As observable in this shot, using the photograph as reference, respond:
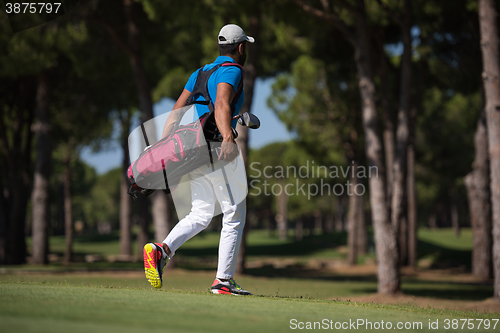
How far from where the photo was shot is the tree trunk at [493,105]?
8375 millimetres

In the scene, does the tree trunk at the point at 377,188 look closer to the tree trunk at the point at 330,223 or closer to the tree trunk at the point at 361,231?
the tree trunk at the point at 361,231

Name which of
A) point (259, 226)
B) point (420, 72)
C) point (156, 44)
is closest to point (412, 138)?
point (420, 72)

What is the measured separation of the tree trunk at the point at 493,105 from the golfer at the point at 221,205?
19.1ft

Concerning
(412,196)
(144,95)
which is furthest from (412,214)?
(144,95)

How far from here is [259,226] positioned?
310 feet

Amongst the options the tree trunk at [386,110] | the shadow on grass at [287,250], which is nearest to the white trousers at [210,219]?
the tree trunk at [386,110]

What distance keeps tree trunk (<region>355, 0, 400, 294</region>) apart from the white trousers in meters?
6.43

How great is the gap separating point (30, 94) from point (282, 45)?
9.80 metres

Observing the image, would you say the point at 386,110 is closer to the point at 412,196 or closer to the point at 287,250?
the point at 412,196

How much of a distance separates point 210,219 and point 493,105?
640 cm

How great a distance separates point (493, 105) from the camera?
27.9 ft

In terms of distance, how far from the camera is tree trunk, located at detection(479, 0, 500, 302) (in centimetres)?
838

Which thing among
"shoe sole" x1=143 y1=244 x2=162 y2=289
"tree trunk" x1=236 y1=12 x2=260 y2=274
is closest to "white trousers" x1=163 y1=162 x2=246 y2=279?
"shoe sole" x1=143 y1=244 x2=162 y2=289

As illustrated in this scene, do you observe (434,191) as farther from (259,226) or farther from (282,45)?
(259,226)
